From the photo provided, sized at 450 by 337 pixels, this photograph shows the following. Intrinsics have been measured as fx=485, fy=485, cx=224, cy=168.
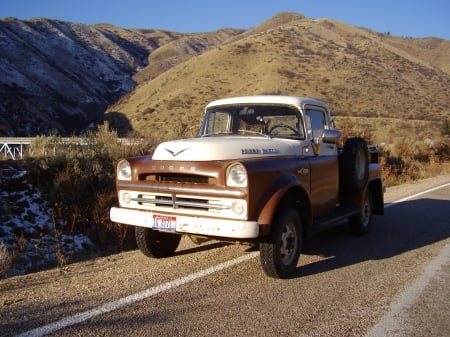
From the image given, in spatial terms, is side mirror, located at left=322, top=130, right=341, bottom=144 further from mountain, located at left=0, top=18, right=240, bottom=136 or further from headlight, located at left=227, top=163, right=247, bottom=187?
mountain, located at left=0, top=18, right=240, bottom=136

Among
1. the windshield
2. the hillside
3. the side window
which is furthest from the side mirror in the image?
the hillside

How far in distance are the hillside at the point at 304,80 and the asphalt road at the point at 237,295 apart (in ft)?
124

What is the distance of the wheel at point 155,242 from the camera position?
19.7ft

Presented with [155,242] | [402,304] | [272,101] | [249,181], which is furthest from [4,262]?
[402,304]

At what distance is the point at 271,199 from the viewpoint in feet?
16.2

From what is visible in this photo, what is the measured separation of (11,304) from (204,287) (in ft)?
6.02

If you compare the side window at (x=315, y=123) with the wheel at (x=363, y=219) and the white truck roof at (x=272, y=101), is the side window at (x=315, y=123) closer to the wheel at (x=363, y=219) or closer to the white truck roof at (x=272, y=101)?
the white truck roof at (x=272, y=101)

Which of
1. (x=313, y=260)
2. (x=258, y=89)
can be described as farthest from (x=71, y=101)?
(x=313, y=260)

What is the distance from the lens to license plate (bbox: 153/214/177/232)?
509 centimetres

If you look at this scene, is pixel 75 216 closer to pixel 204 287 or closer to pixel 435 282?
pixel 204 287

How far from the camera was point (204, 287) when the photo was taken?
16.2ft

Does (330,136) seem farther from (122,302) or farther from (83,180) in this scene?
(83,180)

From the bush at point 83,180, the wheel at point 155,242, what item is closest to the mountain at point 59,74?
the bush at point 83,180

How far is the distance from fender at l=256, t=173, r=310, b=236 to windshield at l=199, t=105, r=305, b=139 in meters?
1.13
